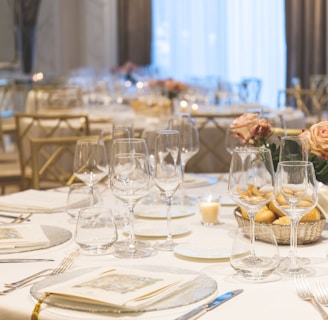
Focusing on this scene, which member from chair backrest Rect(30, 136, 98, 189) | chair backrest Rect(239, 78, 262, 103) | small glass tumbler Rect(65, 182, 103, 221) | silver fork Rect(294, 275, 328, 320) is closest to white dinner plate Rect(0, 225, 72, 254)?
small glass tumbler Rect(65, 182, 103, 221)

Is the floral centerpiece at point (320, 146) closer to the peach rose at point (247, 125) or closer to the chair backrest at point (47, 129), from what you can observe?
the peach rose at point (247, 125)

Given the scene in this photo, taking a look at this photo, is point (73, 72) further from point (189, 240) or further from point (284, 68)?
point (189, 240)

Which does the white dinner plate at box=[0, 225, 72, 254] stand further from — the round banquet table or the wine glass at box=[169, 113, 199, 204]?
the wine glass at box=[169, 113, 199, 204]

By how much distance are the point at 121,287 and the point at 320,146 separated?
681 mm

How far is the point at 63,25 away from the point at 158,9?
4.30 ft

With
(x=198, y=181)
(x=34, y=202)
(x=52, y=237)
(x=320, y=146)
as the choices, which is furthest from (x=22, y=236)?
(x=198, y=181)

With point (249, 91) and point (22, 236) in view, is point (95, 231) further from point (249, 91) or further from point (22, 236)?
point (249, 91)

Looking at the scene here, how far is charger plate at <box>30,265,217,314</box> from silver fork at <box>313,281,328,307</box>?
197 mm

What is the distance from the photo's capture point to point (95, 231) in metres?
1.89

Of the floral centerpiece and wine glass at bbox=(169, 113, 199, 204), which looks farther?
wine glass at bbox=(169, 113, 199, 204)

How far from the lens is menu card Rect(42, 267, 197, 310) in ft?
4.66

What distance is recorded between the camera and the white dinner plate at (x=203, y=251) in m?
1.78

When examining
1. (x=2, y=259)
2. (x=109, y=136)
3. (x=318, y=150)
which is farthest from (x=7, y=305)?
(x=109, y=136)

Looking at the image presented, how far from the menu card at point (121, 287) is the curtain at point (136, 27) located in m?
9.15
